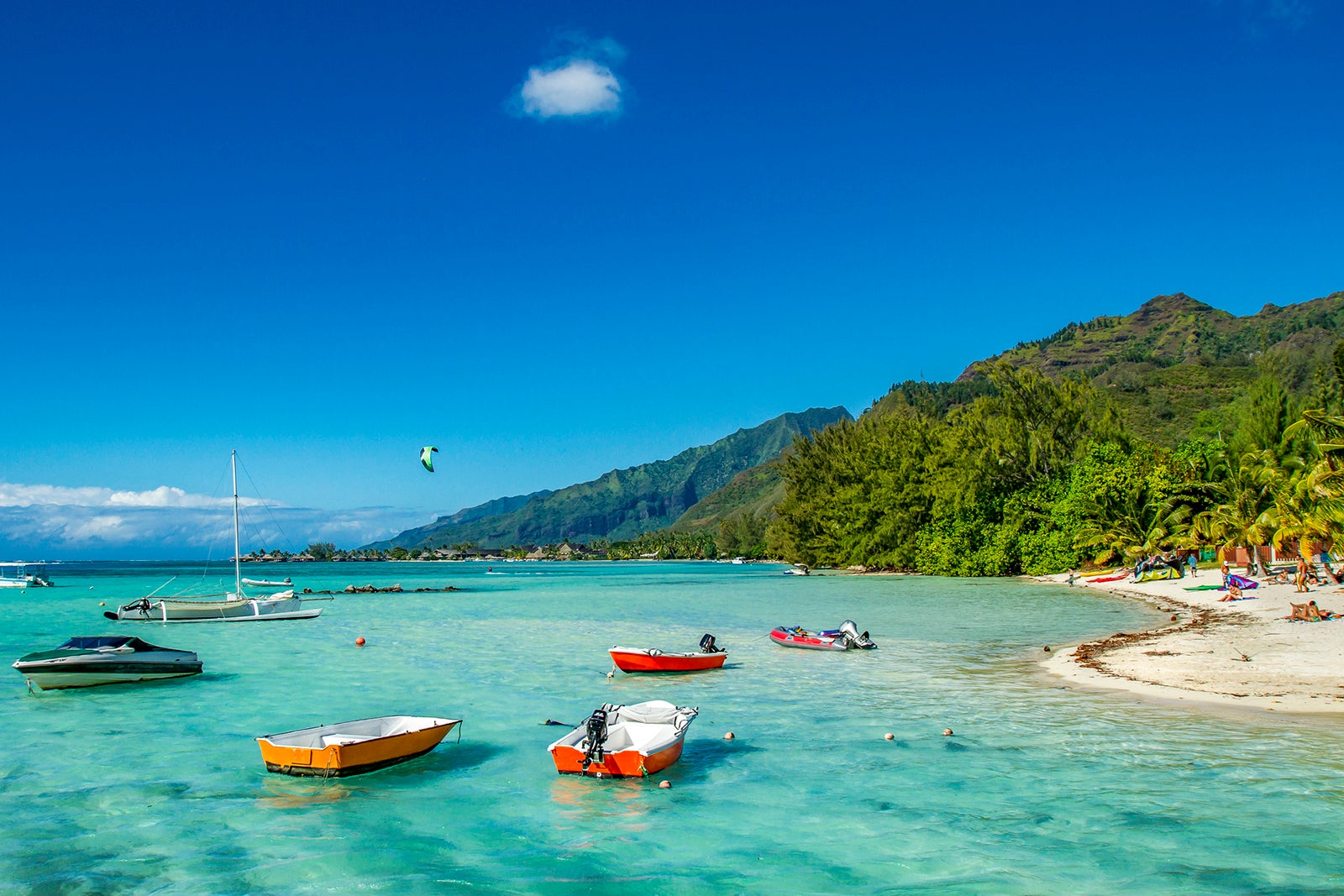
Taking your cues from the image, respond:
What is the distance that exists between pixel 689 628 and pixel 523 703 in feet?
71.5

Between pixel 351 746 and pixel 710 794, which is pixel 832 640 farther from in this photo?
pixel 351 746

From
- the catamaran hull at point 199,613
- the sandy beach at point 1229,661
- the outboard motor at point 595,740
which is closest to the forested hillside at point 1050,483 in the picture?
the sandy beach at point 1229,661

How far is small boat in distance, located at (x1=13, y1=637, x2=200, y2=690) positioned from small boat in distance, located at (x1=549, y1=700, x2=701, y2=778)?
18624 millimetres

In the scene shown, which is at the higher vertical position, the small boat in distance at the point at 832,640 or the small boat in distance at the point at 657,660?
the small boat in distance at the point at 657,660

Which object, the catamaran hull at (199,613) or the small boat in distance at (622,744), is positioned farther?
the catamaran hull at (199,613)

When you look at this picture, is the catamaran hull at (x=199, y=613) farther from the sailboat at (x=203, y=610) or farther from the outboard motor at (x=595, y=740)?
the outboard motor at (x=595, y=740)

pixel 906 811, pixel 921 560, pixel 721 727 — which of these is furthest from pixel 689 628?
pixel 921 560

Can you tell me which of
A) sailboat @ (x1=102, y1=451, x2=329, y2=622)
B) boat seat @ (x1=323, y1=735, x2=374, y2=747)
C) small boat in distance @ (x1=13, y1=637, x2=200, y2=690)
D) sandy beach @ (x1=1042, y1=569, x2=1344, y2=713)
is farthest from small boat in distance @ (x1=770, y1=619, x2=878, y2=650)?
sailboat @ (x1=102, y1=451, x2=329, y2=622)

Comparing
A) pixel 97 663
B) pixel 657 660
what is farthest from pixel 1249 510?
pixel 97 663

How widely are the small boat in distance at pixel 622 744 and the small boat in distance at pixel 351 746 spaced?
264 cm

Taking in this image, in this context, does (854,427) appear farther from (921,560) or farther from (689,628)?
(689,628)

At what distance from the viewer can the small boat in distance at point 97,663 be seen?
1025 inches

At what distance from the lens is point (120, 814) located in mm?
14109

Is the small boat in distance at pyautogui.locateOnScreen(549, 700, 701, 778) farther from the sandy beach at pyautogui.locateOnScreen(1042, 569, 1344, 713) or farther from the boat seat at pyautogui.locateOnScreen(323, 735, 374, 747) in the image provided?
the sandy beach at pyautogui.locateOnScreen(1042, 569, 1344, 713)
